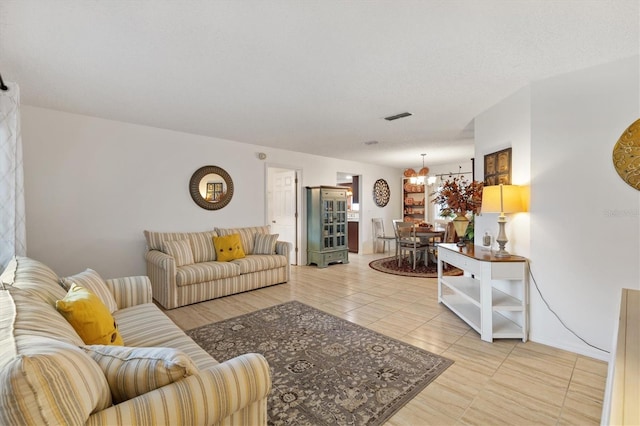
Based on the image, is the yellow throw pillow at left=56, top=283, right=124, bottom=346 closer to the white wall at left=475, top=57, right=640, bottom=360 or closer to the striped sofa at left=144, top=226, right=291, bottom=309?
the striped sofa at left=144, top=226, right=291, bottom=309

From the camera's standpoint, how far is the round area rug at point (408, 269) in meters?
5.14

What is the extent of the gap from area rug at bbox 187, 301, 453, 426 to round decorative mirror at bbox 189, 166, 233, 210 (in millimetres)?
2131

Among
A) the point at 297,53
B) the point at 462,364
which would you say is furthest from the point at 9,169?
the point at 462,364

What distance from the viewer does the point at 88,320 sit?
149 cm

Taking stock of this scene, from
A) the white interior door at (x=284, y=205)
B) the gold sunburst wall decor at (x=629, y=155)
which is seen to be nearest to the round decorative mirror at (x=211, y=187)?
the white interior door at (x=284, y=205)

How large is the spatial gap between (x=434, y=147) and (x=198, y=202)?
4.22 metres

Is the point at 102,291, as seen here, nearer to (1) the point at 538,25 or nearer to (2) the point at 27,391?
(2) the point at 27,391

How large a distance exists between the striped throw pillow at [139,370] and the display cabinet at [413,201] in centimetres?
768

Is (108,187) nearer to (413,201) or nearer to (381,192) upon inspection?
(381,192)

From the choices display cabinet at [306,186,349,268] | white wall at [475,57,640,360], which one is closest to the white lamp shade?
white wall at [475,57,640,360]

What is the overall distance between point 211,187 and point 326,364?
11.2 feet

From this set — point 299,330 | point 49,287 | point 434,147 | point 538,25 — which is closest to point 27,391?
point 49,287

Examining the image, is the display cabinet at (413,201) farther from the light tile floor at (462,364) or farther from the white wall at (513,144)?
the white wall at (513,144)

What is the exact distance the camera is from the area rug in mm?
1766
